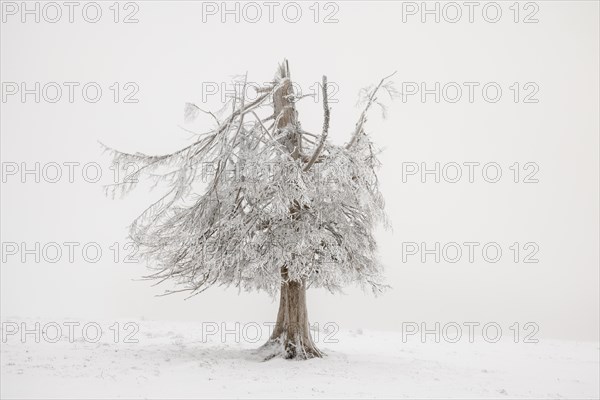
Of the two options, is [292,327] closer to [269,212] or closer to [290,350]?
[290,350]

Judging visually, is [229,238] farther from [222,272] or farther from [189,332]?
[189,332]

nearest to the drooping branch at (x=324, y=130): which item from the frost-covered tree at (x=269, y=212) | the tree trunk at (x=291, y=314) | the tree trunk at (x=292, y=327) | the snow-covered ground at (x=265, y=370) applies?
the frost-covered tree at (x=269, y=212)

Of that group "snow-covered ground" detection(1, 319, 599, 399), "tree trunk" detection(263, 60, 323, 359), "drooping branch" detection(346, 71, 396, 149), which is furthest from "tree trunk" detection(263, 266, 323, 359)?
"drooping branch" detection(346, 71, 396, 149)

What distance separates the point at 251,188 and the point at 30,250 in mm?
10027

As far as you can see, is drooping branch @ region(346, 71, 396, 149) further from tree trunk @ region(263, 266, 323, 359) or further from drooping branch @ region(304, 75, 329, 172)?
tree trunk @ region(263, 266, 323, 359)

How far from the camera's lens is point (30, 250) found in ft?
66.0

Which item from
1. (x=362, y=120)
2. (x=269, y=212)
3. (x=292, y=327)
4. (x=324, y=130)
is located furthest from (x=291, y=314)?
(x=362, y=120)

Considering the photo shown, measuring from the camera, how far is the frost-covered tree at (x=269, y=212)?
14555 millimetres

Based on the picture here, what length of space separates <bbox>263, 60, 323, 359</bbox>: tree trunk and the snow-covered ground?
558 millimetres

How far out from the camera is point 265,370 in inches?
547

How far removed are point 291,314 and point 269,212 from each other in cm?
320

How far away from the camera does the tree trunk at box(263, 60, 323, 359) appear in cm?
1566

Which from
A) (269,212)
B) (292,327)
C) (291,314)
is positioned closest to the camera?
(269,212)

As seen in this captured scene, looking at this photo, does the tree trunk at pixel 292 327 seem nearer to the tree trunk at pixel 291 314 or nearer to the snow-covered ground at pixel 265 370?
the tree trunk at pixel 291 314
